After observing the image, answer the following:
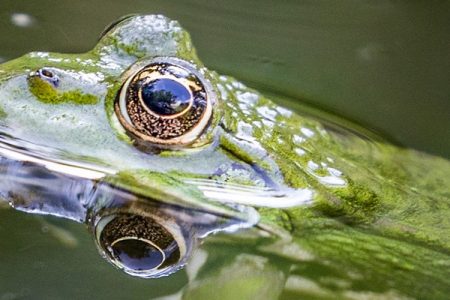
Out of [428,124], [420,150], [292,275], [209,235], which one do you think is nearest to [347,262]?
[292,275]

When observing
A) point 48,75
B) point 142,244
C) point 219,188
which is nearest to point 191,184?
point 219,188

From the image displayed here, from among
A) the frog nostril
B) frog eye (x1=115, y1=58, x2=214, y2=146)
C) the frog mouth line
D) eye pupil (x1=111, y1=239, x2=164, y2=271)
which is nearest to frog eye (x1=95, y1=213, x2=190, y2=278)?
eye pupil (x1=111, y1=239, x2=164, y2=271)

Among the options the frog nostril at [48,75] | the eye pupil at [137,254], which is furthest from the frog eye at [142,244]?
the frog nostril at [48,75]

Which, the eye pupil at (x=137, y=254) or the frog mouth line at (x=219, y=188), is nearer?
the eye pupil at (x=137, y=254)

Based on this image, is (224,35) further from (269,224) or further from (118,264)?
(118,264)

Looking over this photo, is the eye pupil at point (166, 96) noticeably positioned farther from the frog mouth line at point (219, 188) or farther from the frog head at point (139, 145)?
the frog mouth line at point (219, 188)

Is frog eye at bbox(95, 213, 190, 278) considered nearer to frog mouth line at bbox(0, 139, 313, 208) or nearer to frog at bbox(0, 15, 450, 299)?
frog at bbox(0, 15, 450, 299)

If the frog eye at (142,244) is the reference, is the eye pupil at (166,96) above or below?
above

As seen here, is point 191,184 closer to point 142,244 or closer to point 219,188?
point 219,188
